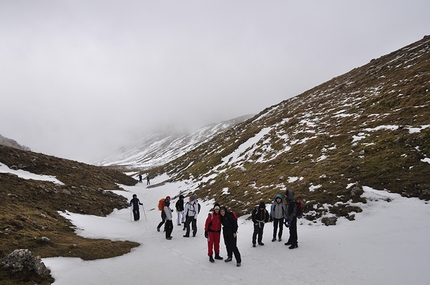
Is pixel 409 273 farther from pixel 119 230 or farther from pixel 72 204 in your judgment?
pixel 72 204

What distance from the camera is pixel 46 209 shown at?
833 inches

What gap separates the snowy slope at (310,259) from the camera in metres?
10.5

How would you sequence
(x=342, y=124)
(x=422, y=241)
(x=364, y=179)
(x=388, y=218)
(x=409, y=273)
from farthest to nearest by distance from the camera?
1. (x=342, y=124)
2. (x=364, y=179)
3. (x=388, y=218)
4. (x=422, y=241)
5. (x=409, y=273)

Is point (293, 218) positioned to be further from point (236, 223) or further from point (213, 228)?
point (213, 228)

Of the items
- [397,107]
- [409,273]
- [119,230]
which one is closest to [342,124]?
[397,107]

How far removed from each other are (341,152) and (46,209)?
A: 91.3 feet

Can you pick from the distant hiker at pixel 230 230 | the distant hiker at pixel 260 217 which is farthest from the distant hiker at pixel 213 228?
the distant hiker at pixel 260 217

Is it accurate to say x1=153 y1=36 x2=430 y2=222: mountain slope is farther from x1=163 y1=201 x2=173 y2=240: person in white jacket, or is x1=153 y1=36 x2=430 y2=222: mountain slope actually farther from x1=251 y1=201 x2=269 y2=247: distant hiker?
x1=163 y1=201 x2=173 y2=240: person in white jacket

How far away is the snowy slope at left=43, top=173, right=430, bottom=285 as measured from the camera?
10453 mm

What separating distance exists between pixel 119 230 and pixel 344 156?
21650 millimetres

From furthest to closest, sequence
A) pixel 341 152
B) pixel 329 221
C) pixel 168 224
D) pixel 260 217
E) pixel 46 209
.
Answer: pixel 341 152 < pixel 46 209 < pixel 168 224 < pixel 329 221 < pixel 260 217

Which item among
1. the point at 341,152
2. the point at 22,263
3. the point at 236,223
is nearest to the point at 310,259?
the point at 236,223

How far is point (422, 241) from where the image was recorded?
482 inches

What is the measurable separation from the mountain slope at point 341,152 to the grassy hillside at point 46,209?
12.4m
